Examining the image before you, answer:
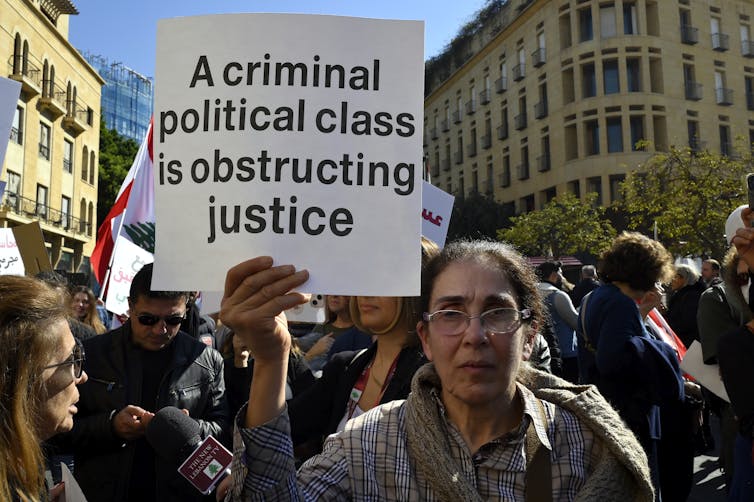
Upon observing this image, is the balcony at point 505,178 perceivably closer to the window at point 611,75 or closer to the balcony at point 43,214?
the window at point 611,75

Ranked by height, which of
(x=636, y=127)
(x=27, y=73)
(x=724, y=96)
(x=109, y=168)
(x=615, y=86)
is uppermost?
(x=615, y=86)

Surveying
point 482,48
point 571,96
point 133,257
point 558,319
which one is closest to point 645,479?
point 133,257

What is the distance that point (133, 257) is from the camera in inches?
225

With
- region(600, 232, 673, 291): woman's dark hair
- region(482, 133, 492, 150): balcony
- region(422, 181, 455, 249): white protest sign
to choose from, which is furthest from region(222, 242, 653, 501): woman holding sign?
region(482, 133, 492, 150): balcony

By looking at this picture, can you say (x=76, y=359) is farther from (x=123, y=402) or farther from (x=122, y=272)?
(x=122, y=272)

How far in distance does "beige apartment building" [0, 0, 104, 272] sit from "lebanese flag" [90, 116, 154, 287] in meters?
23.4

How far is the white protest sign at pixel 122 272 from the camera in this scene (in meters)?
5.41

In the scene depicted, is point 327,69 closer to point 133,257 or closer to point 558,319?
A: point 133,257

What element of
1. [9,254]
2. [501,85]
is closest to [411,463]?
[9,254]

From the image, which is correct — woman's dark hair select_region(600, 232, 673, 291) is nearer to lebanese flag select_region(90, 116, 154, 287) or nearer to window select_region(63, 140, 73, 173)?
lebanese flag select_region(90, 116, 154, 287)

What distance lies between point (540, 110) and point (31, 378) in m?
39.3

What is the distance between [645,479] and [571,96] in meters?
38.3

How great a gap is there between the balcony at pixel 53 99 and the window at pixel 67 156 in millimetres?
2179

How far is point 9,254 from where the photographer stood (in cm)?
518
